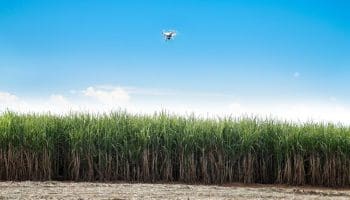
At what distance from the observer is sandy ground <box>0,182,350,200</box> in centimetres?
1126

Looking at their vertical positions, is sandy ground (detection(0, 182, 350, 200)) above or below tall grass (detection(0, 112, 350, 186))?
below

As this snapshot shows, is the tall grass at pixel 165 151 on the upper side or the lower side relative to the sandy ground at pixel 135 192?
upper

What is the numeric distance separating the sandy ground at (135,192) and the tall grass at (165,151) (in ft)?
3.65

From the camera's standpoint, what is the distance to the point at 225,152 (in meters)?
14.6

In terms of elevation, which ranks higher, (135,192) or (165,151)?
(165,151)

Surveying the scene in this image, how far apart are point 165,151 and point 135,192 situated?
9.25ft

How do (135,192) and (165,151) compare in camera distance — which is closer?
(135,192)

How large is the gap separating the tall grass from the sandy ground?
1.11 metres

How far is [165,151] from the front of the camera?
14414 mm

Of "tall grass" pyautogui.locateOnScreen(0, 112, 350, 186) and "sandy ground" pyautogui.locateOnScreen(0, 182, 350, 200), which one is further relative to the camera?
"tall grass" pyautogui.locateOnScreen(0, 112, 350, 186)

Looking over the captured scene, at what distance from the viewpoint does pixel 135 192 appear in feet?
38.4

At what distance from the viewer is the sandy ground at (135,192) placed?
11.3 metres

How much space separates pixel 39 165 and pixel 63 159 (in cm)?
58

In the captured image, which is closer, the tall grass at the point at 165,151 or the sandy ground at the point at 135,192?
the sandy ground at the point at 135,192
